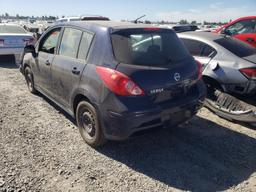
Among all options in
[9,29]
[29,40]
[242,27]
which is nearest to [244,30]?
[242,27]

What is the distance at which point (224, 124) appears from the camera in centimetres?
484

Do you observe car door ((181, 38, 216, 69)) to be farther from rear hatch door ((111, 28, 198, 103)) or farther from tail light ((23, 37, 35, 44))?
tail light ((23, 37, 35, 44))

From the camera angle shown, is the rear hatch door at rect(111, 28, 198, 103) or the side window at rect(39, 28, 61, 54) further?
the side window at rect(39, 28, 61, 54)

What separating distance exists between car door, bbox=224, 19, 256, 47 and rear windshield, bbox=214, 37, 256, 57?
246 centimetres

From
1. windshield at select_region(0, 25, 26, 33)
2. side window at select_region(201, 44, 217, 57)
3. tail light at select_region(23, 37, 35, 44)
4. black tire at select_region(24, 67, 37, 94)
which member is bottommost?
black tire at select_region(24, 67, 37, 94)

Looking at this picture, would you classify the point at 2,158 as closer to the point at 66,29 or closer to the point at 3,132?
the point at 3,132

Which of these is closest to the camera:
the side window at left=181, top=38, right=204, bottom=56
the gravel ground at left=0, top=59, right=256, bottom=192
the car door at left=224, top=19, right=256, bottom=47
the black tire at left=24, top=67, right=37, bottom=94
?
the gravel ground at left=0, top=59, right=256, bottom=192

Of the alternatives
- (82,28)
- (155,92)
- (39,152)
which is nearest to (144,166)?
(155,92)

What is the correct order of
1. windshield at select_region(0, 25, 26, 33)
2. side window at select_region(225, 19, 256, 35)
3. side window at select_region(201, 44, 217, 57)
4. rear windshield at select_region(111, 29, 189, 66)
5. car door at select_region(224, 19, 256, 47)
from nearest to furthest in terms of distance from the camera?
rear windshield at select_region(111, 29, 189, 66)
side window at select_region(201, 44, 217, 57)
car door at select_region(224, 19, 256, 47)
side window at select_region(225, 19, 256, 35)
windshield at select_region(0, 25, 26, 33)

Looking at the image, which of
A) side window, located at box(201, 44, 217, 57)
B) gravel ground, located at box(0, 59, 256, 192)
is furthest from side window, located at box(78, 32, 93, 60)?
side window, located at box(201, 44, 217, 57)

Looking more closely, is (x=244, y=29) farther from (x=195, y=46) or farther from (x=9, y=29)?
(x=9, y=29)

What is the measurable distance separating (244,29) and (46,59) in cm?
633

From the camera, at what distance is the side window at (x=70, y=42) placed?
410cm

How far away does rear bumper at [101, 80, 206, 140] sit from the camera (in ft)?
10.7
